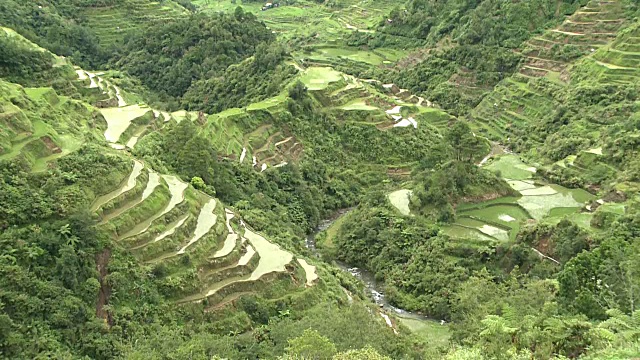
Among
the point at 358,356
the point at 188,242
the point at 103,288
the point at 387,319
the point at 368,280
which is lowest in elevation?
the point at 368,280

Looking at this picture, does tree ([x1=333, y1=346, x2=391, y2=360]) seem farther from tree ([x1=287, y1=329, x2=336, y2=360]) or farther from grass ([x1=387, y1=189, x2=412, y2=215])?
grass ([x1=387, y1=189, x2=412, y2=215])

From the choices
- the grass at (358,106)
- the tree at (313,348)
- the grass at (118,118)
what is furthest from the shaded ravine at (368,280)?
the tree at (313,348)

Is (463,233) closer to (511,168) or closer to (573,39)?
(511,168)

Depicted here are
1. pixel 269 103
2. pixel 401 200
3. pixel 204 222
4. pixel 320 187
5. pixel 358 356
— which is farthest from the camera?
pixel 269 103

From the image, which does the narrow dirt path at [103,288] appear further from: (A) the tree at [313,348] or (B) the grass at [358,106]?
(B) the grass at [358,106]

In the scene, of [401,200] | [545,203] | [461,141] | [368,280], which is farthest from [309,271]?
[545,203]

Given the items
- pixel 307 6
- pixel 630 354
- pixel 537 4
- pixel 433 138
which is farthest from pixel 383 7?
pixel 630 354
